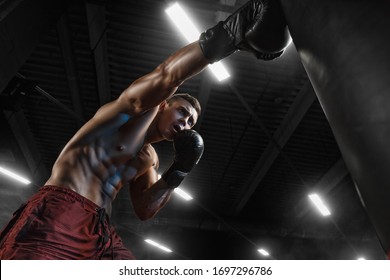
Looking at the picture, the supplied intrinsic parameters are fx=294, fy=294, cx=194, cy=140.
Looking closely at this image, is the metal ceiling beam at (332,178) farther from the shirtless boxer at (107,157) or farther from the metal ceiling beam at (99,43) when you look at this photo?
the shirtless boxer at (107,157)

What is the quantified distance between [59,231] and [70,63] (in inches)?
198

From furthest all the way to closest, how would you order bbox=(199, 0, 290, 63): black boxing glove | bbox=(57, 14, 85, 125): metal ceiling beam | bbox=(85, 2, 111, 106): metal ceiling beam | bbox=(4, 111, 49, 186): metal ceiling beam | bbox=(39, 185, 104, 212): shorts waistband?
1. bbox=(4, 111, 49, 186): metal ceiling beam
2. bbox=(57, 14, 85, 125): metal ceiling beam
3. bbox=(85, 2, 111, 106): metal ceiling beam
4. bbox=(39, 185, 104, 212): shorts waistband
5. bbox=(199, 0, 290, 63): black boxing glove

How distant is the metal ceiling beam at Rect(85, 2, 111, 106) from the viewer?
479 centimetres

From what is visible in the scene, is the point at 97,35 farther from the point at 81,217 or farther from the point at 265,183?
the point at 265,183

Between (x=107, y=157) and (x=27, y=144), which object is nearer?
(x=107, y=157)

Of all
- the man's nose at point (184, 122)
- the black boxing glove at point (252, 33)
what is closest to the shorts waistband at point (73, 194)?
the man's nose at point (184, 122)

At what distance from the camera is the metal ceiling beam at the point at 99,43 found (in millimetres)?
4789

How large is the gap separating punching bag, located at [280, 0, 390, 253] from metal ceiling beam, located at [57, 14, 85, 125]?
5.07 m

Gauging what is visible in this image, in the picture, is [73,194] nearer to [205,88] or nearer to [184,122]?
[184,122]

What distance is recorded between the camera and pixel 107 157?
1.91m

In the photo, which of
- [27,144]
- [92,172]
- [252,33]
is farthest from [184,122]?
[27,144]

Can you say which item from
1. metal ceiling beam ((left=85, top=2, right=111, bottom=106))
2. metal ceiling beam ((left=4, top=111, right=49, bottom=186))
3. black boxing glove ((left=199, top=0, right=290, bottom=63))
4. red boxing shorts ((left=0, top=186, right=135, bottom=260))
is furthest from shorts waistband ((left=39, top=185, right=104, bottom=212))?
metal ceiling beam ((left=4, top=111, right=49, bottom=186))

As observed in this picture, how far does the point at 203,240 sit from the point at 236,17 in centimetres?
1234

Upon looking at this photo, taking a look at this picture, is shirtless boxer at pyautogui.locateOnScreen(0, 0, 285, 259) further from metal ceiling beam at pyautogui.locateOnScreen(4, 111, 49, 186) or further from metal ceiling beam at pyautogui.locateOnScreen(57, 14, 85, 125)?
metal ceiling beam at pyautogui.locateOnScreen(4, 111, 49, 186)
